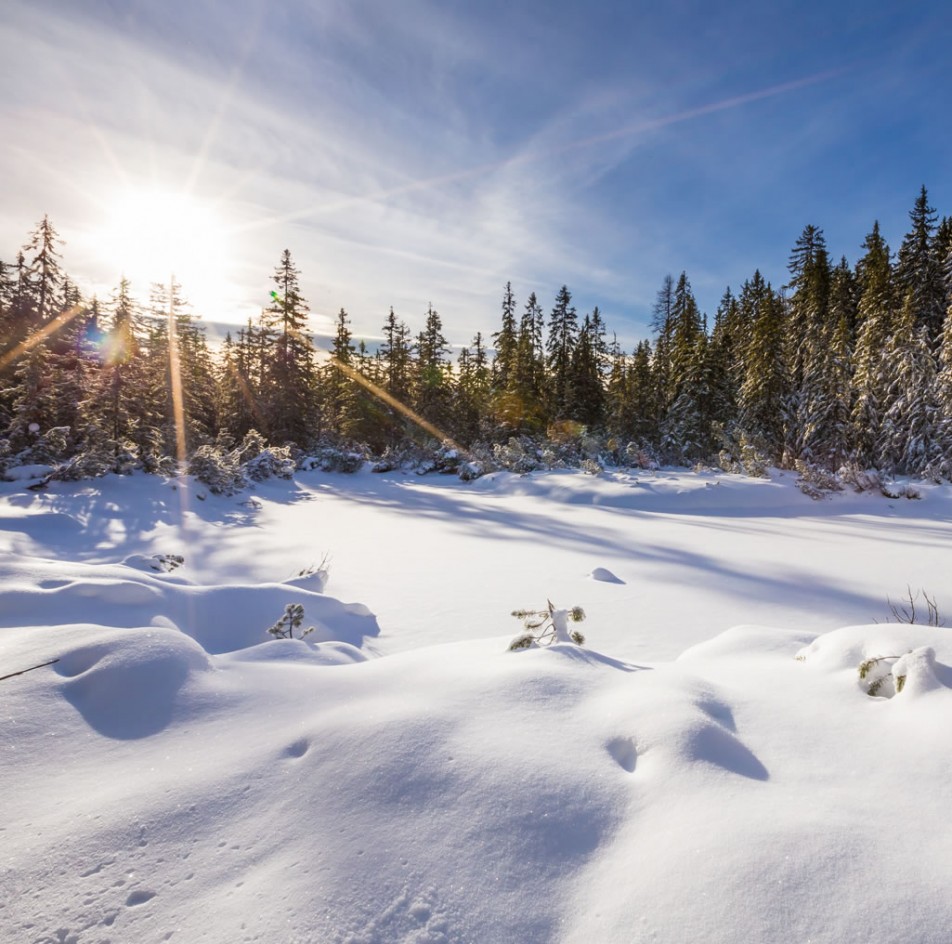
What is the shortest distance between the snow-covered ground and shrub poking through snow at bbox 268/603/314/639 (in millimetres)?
242

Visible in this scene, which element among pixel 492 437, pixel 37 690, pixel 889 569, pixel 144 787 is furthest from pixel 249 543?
pixel 492 437

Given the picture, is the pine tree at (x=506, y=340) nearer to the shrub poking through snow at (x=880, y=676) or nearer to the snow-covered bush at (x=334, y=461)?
the snow-covered bush at (x=334, y=461)

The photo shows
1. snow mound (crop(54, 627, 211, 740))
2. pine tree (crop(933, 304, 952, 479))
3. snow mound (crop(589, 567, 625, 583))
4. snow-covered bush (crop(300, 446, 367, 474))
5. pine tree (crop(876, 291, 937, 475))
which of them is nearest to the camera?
snow mound (crop(54, 627, 211, 740))

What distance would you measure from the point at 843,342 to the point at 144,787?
83.4 feet

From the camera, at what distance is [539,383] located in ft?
108

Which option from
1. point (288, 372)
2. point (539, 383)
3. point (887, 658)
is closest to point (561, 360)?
point (539, 383)

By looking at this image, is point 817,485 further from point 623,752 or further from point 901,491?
point 623,752

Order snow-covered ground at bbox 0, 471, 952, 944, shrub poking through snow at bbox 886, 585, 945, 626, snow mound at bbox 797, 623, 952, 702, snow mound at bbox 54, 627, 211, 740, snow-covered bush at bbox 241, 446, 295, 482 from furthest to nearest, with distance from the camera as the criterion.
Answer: snow-covered bush at bbox 241, 446, 295, 482 < shrub poking through snow at bbox 886, 585, 945, 626 < snow mound at bbox 797, 623, 952, 702 < snow mound at bbox 54, 627, 211, 740 < snow-covered ground at bbox 0, 471, 952, 944

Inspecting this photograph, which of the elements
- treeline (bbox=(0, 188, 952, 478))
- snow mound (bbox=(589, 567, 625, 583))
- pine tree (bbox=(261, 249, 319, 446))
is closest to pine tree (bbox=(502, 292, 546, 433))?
treeline (bbox=(0, 188, 952, 478))

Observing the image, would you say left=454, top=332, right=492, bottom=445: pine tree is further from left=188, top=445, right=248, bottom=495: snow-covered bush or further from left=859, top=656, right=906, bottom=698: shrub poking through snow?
left=859, top=656, right=906, bottom=698: shrub poking through snow

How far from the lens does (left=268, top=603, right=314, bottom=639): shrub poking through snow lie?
11.3 ft

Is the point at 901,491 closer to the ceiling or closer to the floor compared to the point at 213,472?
closer to the floor

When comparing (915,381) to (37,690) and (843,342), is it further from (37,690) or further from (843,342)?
(37,690)

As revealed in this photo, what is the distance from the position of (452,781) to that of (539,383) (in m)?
32.5
